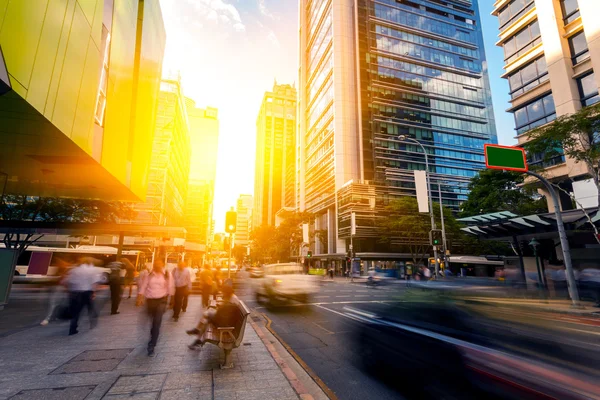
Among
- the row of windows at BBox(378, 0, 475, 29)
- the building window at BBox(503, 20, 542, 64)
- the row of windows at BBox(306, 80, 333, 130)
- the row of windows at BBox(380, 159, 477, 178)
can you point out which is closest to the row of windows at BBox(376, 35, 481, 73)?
the row of windows at BBox(378, 0, 475, 29)

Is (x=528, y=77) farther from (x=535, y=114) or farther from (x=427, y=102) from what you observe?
(x=427, y=102)

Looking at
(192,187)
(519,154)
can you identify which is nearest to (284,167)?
(192,187)

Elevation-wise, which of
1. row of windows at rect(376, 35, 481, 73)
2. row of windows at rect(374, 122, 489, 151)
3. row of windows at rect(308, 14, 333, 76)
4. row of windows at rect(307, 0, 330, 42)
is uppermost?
row of windows at rect(307, 0, 330, 42)

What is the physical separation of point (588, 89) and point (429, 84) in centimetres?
4929

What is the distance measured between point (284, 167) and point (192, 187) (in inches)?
2184

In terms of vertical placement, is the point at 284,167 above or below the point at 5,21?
above

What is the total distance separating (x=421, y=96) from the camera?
213ft

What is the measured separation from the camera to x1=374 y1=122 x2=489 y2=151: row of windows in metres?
60.3

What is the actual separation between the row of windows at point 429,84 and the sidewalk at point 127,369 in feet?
215

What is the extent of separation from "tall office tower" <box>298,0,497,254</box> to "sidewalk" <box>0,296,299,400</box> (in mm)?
46597

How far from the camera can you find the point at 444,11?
73.2 m

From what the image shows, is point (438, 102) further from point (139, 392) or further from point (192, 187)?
point (192, 187)

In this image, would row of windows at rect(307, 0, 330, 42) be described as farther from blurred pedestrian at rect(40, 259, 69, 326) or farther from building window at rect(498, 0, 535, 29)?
blurred pedestrian at rect(40, 259, 69, 326)

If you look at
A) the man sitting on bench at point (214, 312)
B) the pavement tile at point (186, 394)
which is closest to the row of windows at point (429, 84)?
the man sitting on bench at point (214, 312)
